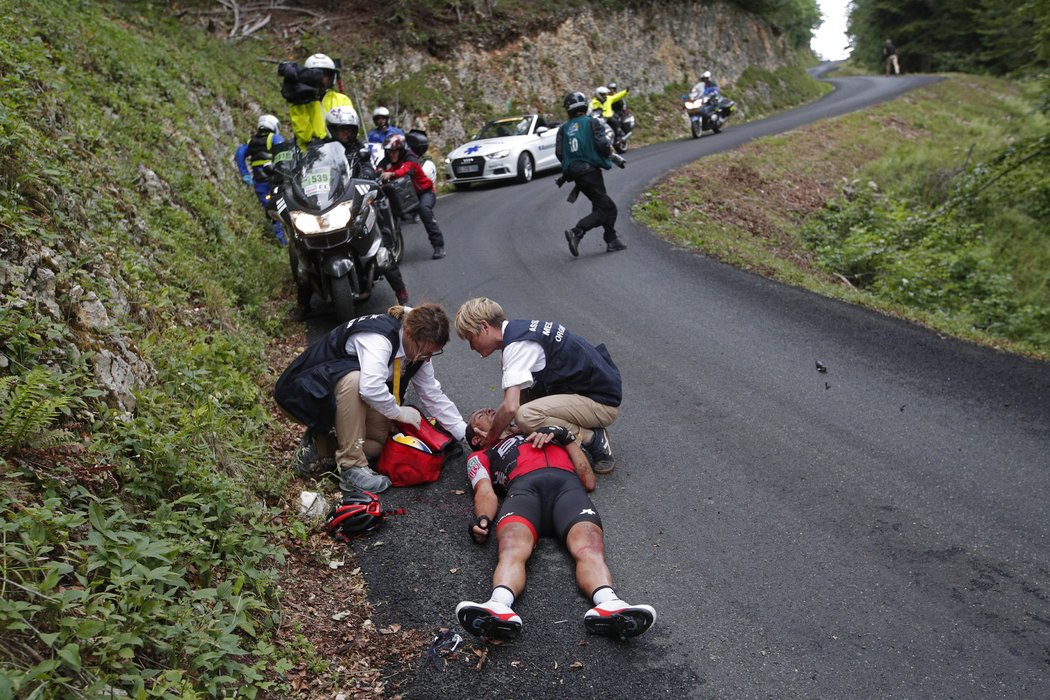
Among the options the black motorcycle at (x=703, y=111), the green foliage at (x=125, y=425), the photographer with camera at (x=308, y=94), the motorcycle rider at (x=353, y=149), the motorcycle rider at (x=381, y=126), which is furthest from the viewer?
the black motorcycle at (x=703, y=111)

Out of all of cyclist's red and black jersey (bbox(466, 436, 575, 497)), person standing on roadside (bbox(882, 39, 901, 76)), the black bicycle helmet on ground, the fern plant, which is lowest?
the black bicycle helmet on ground

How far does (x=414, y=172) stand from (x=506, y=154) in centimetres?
836

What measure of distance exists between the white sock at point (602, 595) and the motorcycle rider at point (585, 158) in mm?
8502

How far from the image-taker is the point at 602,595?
13.7 ft

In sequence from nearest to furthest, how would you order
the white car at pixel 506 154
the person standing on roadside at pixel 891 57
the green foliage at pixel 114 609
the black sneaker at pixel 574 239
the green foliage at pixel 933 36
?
1. the green foliage at pixel 114 609
2. the black sneaker at pixel 574 239
3. the white car at pixel 506 154
4. the green foliage at pixel 933 36
5. the person standing on roadside at pixel 891 57

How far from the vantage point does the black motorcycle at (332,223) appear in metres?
8.35

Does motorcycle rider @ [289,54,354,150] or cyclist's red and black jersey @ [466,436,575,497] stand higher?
motorcycle rider @ [289,54,354,150]

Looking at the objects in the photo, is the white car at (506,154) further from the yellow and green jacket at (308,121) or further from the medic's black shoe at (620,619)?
the medic's black shoe at (620,619)

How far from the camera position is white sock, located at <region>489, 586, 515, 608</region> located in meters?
4.13

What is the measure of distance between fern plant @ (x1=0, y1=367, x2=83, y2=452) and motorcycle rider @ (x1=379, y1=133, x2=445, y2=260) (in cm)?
826

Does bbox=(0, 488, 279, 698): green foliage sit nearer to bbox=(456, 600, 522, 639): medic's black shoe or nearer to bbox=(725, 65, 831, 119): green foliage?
bbox=(456, 600, 522, 639): medic's black shoe

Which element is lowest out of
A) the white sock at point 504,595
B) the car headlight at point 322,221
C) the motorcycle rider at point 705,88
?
the white sock at point 504,595

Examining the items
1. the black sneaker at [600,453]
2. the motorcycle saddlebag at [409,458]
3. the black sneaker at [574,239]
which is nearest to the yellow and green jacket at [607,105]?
the black sneaker at [574,239]

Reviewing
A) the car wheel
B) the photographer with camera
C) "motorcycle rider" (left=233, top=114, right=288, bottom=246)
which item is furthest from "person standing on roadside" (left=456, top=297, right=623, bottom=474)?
the car wheel
